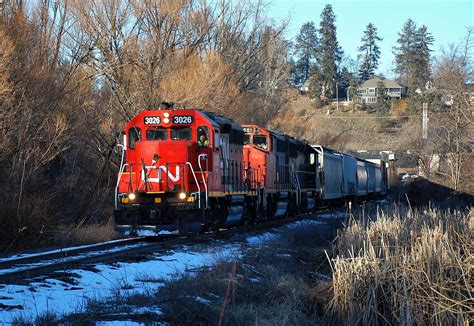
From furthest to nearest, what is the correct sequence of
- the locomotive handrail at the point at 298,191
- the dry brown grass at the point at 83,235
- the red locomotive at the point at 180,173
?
the locomotive handrail at the point at 298,191 → the dry brown grass at the point at 83,235 → the red locomotive at the point at 180,173

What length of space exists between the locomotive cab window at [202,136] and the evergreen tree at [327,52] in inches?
3874

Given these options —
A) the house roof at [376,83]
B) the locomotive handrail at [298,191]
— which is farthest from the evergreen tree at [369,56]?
the locomotive handrail at [298,191]

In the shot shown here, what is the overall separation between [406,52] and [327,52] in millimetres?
14509

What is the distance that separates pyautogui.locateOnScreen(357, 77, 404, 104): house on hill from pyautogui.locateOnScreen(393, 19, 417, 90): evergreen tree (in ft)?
5.20

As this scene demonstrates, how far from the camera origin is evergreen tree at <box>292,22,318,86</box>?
121 metres

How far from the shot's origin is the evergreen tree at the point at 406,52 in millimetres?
112812

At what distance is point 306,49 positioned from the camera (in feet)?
401

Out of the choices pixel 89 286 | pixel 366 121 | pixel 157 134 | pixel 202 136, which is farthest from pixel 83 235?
pixel 366 121

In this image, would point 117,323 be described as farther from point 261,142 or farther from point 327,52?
point 327,52

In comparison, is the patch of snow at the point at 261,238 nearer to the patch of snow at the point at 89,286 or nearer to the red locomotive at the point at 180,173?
the red locomotive at the point at 180,173

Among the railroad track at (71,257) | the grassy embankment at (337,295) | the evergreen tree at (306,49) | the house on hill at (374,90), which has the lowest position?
the grassy embankment at (337,295)

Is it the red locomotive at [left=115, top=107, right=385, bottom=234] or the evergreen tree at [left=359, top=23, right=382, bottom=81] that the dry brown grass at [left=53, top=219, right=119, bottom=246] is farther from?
the evergreen tree at [left=359, top=23, right=382, bottom=81]

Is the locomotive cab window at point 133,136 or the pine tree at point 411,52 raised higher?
the pine tree at point 411,52

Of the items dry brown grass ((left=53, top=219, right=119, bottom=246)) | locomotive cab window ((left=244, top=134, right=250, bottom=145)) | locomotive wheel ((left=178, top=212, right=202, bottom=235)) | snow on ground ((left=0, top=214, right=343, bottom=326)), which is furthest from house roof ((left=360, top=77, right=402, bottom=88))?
snow on ground ((left=0, top=214, right=343, bottom=326))
